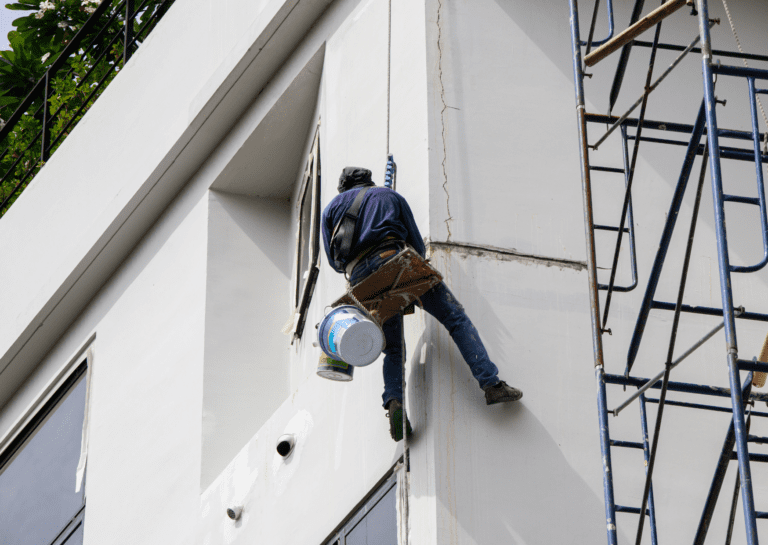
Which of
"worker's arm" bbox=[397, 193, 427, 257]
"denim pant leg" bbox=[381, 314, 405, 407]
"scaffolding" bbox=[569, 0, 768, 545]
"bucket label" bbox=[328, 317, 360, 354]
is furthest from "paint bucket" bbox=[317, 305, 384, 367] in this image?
"scaffolding" bbox=[569, 0, 768, 545]

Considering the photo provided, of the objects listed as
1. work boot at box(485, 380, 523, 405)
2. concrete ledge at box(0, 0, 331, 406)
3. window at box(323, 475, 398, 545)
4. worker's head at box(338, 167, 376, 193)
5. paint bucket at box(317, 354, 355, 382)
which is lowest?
Answer: window at box(323, 475, 398, 545)

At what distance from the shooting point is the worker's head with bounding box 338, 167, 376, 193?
7242mm

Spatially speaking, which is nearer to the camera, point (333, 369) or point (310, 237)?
point (333, 369)

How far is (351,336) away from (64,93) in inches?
397

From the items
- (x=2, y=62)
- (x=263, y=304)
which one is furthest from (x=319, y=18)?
(x=2, y=62)

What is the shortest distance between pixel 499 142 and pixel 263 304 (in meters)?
3.46

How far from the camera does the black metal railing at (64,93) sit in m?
14.2

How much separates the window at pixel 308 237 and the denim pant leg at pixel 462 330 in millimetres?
2306

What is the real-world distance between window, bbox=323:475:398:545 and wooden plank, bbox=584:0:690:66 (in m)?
2.66

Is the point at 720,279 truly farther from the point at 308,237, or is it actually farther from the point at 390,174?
the point at 308,237

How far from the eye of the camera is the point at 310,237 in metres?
9.21

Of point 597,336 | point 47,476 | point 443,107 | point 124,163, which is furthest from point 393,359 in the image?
point 47,476

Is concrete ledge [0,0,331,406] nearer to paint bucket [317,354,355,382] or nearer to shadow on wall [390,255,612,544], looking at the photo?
shadow on wall [390,255,612,544]

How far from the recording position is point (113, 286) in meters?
11.6
